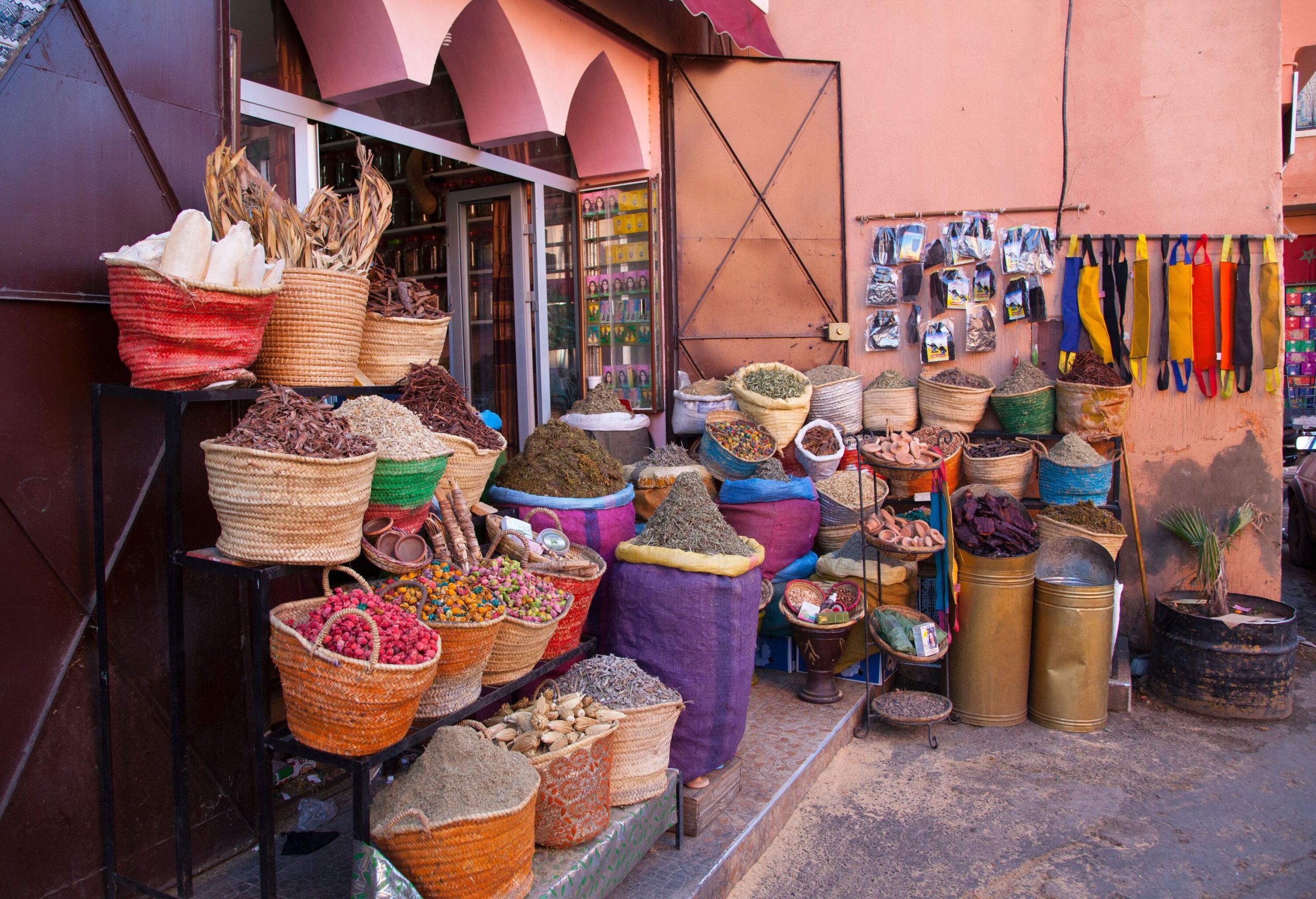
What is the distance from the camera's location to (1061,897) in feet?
10.4

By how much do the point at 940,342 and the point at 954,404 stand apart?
67 cm

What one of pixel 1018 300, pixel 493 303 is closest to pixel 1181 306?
pixel 1018 300

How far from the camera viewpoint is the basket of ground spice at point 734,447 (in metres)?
5.18

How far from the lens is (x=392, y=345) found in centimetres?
311

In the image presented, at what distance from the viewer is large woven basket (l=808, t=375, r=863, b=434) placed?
19.5 ft

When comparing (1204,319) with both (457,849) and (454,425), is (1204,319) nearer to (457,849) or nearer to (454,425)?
(454,425)

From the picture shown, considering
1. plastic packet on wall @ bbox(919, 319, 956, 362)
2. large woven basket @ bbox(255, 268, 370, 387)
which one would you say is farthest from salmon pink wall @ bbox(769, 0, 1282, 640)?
large woven basket @ bbox(255, 268, 370, 387)

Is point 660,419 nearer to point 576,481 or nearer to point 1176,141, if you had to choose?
point 576,481

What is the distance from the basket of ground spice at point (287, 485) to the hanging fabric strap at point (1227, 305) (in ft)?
18.5

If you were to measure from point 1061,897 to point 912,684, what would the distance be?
1.92 m

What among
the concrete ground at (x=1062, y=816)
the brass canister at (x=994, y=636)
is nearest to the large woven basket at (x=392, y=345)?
the concrete ground at (x=1062, y=816)

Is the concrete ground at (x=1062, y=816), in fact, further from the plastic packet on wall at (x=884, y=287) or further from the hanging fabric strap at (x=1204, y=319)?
the plastic packet on wall at (x=884, y=287)

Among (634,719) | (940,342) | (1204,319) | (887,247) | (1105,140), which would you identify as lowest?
(634,719)

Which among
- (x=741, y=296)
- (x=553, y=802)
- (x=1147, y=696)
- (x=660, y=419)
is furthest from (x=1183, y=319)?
(x=553, y=802)
